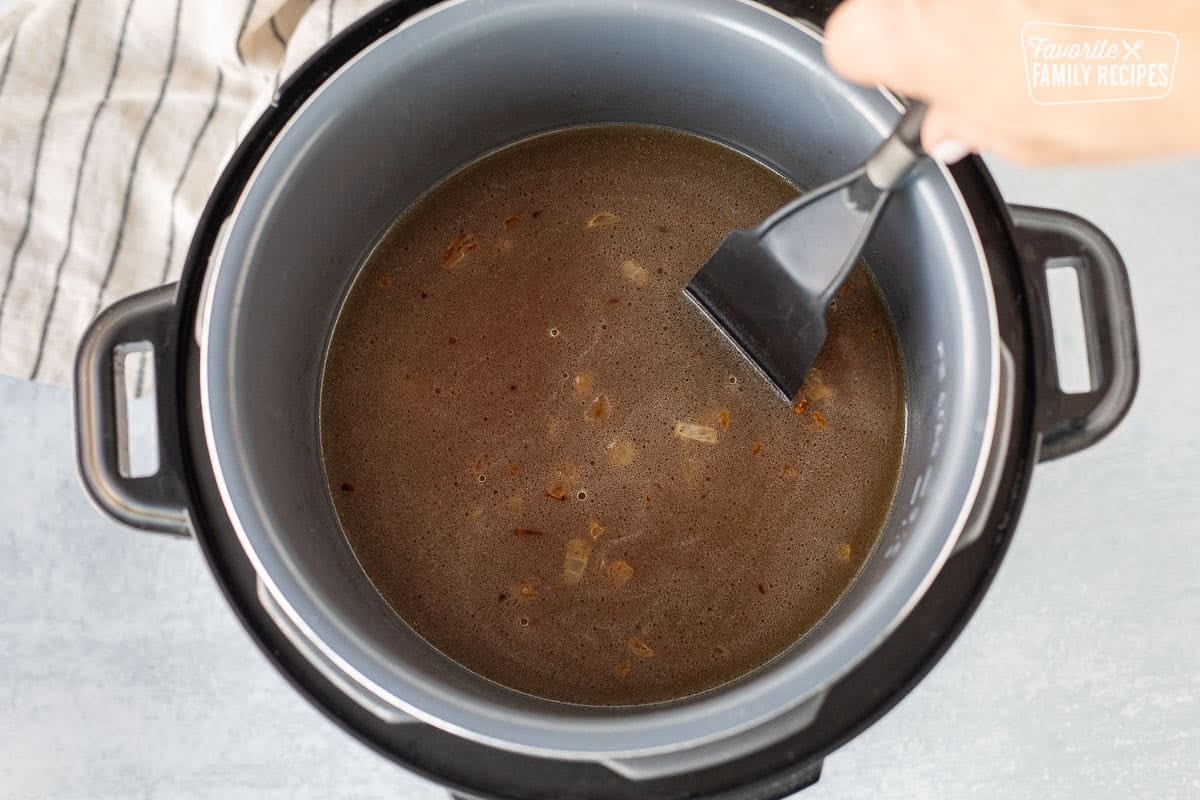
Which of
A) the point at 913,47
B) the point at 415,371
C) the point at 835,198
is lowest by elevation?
the point at 415,371

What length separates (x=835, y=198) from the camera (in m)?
0.67

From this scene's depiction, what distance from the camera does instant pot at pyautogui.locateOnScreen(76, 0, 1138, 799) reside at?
603 mm

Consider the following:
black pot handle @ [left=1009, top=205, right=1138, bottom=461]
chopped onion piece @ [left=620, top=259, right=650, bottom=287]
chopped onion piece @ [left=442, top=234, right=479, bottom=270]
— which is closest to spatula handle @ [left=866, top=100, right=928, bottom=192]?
black pot handle @ [left=1009, top=205, right=1138, bottom=461]

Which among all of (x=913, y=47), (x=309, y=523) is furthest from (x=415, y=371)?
(x=913, y=47)

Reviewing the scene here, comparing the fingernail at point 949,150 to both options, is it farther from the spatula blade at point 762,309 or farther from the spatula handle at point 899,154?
the spatula blade at point 762,309

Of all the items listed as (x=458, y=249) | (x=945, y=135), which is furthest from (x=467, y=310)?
(x=945, y=135)

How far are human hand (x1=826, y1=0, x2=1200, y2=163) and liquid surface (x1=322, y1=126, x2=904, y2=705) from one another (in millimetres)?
235

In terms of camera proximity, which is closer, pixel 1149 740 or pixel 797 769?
pixel 797 769

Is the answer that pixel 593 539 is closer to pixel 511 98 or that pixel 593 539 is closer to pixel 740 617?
pixel 740 617

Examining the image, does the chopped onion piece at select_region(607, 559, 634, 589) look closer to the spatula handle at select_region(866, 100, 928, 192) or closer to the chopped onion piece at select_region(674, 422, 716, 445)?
the chopped onion piece at select_region(674, 422, 716, 445)

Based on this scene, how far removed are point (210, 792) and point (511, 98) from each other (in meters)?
0.71

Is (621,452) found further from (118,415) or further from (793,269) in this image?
(118,415)

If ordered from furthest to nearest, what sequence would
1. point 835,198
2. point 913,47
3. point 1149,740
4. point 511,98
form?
point 1149,740
point 511,98
point 835,198
point 913,47

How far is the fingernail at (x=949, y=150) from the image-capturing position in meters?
0.59
